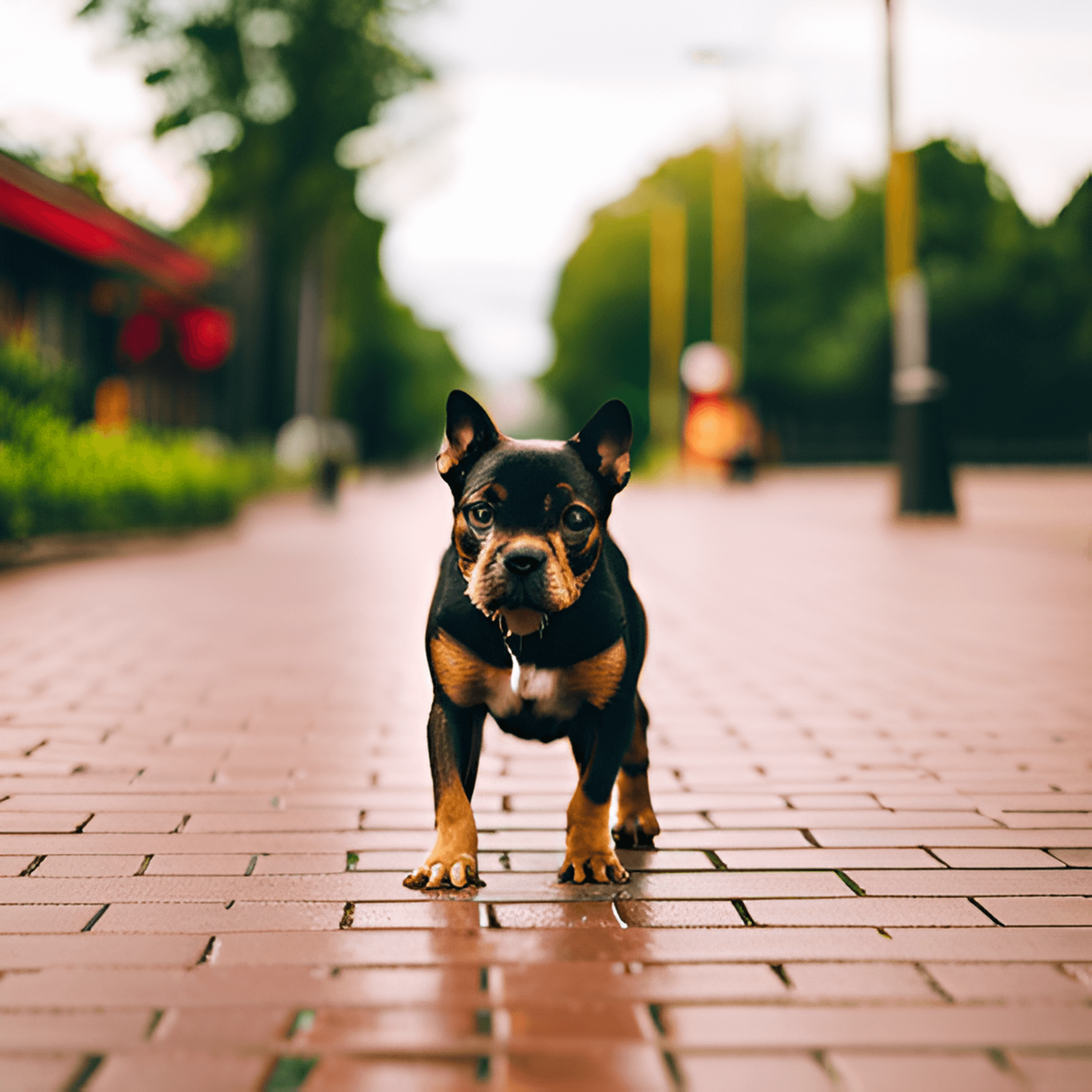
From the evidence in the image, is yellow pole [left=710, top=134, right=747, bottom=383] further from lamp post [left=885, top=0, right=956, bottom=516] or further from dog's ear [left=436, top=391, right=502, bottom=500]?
dog's ear [left=436, top=391, right=502, bottom=500]

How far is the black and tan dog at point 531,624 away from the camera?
10.1 ft

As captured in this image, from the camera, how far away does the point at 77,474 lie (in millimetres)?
14047

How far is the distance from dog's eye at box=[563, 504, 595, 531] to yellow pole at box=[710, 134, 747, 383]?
145 feet

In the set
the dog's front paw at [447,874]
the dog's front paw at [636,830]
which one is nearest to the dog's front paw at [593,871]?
the dog's front paw at [447,874]

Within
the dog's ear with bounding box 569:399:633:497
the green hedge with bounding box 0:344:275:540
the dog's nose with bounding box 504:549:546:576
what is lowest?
the dog's nose with bounding box 504:549:546:576

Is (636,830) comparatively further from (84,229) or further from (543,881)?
(84,229)

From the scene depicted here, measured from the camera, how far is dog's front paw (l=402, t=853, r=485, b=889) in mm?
3270

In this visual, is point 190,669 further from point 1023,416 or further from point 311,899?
point 1023,416

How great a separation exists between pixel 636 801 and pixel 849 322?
49.1 m

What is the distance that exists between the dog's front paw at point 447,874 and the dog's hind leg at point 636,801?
53 cm

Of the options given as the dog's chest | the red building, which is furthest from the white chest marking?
the red building

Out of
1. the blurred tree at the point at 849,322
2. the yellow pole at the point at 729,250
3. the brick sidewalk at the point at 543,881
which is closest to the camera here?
the brick sidewalk at the point at 543,881

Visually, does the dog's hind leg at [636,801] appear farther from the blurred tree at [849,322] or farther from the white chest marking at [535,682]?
the blurred tree at [849,322]

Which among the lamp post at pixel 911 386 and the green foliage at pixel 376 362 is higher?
the green foliage at pixel 376 362
